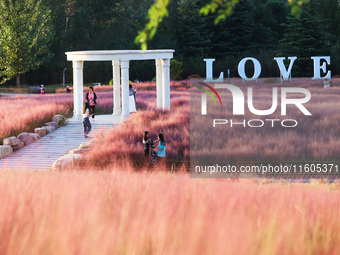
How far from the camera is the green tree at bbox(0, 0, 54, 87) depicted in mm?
48438

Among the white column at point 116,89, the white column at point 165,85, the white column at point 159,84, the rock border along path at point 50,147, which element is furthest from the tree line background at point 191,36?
the rock border along path at point 50,147

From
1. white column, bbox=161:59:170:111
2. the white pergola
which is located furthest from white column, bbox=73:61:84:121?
white column, bbox=161:59:170:111

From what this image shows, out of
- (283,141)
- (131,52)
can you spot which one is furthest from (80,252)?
(131,52)

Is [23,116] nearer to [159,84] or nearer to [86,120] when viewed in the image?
[86,120]

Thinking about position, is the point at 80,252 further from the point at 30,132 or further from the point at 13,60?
the point at 13,60

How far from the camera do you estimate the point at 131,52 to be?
25.2 metres

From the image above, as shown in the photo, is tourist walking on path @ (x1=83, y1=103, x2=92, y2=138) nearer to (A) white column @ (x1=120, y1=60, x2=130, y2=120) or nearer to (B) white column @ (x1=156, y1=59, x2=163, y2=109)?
(A) white column @ (x1=120, y1=60, x2=130, y2=120)

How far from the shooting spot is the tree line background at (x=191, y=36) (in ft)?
183

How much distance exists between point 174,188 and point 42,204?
1.86 m

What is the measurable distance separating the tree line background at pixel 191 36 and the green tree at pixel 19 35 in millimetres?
2867

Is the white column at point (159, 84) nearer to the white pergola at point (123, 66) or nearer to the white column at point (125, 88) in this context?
the white pergola at point (123, 66)

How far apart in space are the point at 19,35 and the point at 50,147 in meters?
31.6

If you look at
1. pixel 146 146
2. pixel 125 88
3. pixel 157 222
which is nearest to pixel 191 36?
pixel 125 88

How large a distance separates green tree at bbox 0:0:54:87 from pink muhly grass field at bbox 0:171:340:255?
4422 centimetres
